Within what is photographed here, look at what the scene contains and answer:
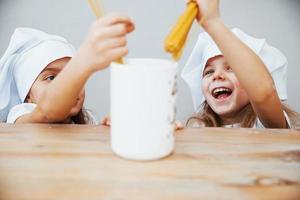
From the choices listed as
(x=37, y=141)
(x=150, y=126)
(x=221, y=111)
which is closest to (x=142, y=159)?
(x=150, y=126)

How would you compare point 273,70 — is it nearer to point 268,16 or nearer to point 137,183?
point 268,16

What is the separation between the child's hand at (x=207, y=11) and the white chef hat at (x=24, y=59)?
0.42 meters

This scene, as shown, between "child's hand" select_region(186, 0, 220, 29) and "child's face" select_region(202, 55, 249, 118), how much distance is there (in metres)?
0.36

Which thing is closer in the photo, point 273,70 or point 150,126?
point 150,126

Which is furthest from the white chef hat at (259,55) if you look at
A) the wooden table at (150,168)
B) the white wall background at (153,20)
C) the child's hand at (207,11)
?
the wooden table at (150,168)

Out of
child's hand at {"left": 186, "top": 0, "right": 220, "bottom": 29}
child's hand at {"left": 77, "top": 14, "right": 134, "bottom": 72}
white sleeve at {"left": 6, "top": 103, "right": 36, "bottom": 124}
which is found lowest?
white sleeve at {"left": 6, "top": 103, "right": 36, "bottom": 124}

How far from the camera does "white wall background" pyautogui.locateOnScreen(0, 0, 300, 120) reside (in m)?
1.11

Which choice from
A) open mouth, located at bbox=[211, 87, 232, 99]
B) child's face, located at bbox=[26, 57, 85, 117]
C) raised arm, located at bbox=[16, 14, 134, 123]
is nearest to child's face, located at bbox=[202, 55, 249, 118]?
open mouth, located at bbox=[211, 87, 232, 99]

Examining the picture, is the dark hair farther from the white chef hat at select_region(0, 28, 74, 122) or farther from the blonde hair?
the blonde hair

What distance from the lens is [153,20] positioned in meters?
1.15

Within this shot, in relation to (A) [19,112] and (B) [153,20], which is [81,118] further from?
(B) [153,20]

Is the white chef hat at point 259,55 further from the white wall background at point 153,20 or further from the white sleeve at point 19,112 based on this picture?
the white sleeve at point 19,112

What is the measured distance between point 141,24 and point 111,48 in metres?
0.77

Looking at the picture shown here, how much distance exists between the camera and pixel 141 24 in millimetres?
1148
